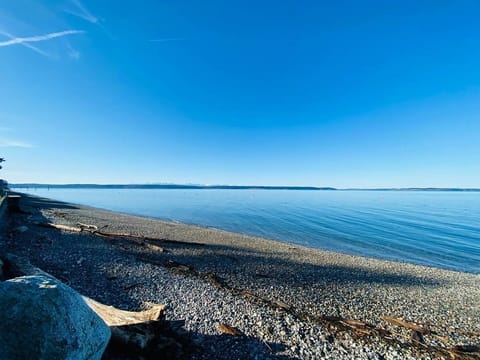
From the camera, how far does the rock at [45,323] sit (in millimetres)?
2602

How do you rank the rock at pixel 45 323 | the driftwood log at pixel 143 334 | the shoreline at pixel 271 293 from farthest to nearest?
the shoreline at pixel 271 293, the driftwood log at pixel 143 334, the rock at pixel 45 323

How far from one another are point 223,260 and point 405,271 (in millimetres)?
10676

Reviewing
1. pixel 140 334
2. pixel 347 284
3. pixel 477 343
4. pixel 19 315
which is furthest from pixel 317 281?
pixel 19 315

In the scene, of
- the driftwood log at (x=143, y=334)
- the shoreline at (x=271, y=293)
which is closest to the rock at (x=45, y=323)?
the driftwood log at (x=143, y=334)

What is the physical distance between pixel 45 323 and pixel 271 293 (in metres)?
6.64

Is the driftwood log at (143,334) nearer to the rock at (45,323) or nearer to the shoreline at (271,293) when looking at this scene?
the shoreline at (271,293)

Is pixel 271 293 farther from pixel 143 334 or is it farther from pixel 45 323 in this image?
pixel 45 323

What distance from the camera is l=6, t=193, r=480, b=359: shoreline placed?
5156 millimetres

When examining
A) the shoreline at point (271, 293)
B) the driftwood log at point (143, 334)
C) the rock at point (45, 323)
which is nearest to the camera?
the rock at point (45, 323)

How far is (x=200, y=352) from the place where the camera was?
14.7 feet

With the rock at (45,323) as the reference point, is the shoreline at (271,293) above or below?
below

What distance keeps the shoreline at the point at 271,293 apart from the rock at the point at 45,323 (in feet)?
7.94

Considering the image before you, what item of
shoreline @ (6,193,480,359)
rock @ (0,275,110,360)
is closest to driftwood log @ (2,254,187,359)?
shoreline @ (6,193,480,359)

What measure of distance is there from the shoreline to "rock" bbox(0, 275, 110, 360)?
2419 millimetres
